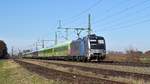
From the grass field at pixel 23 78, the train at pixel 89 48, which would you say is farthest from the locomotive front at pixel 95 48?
the grass field at pixel 23 78

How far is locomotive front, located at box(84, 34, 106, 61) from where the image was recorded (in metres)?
42.0

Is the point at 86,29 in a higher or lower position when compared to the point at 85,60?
higher

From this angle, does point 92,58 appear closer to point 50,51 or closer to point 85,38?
point 85,38

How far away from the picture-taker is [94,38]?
4288 centimetres

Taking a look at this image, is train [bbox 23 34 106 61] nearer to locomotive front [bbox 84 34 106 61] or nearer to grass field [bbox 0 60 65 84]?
locomotive front [bbox 84 34 106 61]

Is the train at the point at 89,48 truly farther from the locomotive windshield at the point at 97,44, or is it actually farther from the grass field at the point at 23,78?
the grass field at the point at 23,78

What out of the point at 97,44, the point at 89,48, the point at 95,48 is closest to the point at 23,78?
the point at 89,48

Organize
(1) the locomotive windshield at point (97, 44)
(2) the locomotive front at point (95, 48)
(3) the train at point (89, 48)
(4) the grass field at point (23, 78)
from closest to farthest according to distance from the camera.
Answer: (4) the grass field at point (23, 78) < (2) the locomotive front at point (95, 48) < (3) the train at point (89, 48) < (1) the locomotive windshield at point (97, 44)

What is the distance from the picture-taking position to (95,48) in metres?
42.5

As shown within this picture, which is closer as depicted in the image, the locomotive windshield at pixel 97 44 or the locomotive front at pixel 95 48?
the locomotive front at pixel 95 48

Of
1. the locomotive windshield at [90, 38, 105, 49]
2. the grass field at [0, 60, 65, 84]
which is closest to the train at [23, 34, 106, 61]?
the locomotive windshield at [90, 38, 105, 49]

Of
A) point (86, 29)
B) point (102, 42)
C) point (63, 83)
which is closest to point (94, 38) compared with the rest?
point (102, 42)

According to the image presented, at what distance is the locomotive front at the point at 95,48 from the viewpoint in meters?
42.0

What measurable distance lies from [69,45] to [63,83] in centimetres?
3885
